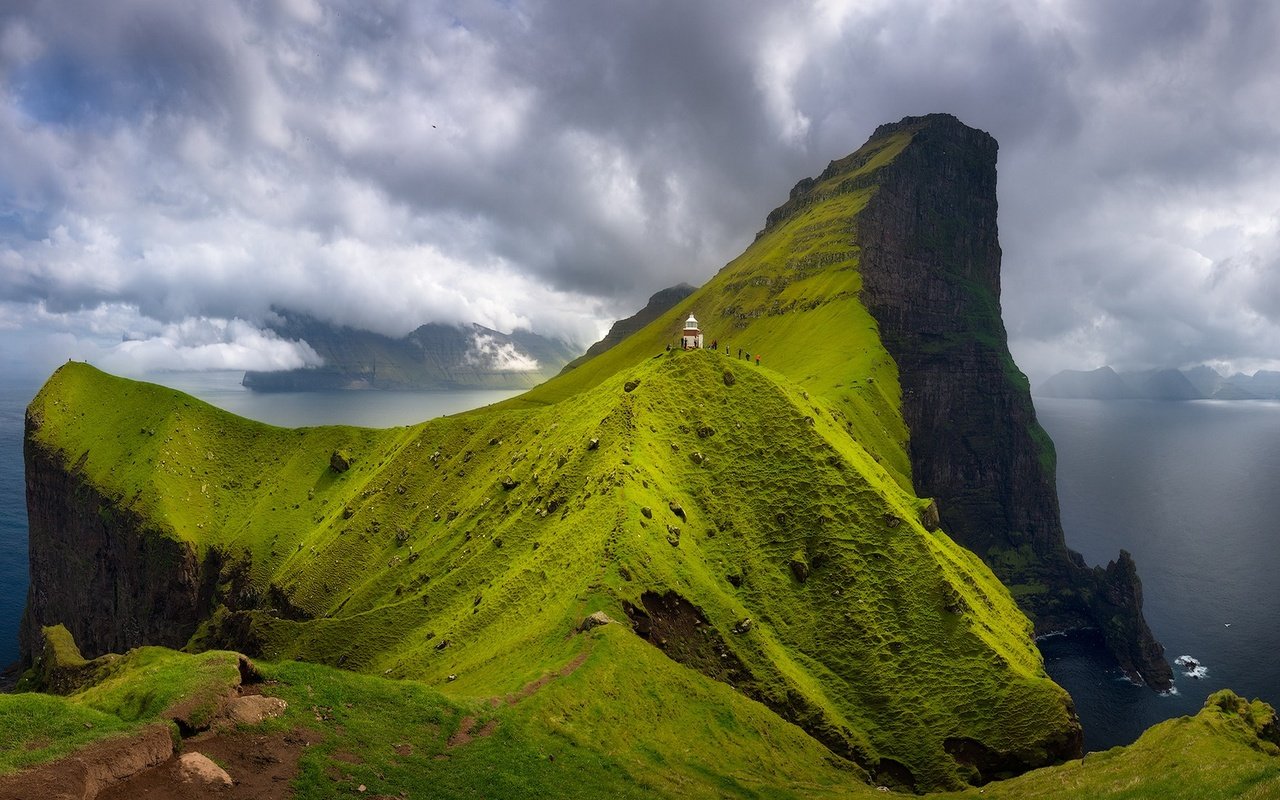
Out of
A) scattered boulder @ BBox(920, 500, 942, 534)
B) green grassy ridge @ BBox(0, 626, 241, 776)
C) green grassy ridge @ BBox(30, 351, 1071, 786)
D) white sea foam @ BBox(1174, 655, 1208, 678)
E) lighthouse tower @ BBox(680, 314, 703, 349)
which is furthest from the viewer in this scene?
white sea foam @ BBox(1174, 655, 1208, 678)

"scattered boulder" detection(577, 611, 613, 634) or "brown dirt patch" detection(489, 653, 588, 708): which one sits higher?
"scattered boulder" detection(577, 611, 613, 634)

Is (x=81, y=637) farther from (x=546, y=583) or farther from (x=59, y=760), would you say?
(x=59, y=760)

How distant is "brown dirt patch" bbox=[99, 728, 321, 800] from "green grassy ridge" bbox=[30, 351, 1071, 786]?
624 inches

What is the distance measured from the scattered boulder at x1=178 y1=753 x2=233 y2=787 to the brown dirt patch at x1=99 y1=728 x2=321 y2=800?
22cm

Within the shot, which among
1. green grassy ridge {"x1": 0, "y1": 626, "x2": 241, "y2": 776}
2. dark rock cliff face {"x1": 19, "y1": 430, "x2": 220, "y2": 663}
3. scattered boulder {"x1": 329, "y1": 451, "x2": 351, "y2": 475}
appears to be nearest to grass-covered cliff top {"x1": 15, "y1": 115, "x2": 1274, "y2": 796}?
dark rock cliff face {"x1": 19, "y1": 430, "x2": 220, "y2": 663}

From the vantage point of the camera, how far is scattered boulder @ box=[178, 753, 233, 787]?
27.0 metres

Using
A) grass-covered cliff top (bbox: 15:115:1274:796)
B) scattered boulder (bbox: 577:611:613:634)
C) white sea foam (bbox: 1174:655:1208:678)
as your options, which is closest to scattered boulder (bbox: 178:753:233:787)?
grass-covered cliff top (bbox: 15:115:1274:796)

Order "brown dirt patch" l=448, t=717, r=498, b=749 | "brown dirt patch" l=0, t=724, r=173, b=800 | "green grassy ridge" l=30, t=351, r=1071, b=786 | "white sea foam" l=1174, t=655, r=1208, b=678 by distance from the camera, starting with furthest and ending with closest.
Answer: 1. "white sea foam" l=1174, t=655, r=1208, b=678
2. "green grassy ridge" l=30, t=351, r=1071, b=786
3. "brown dirt patch" l=448, t=717, r=498, b=749
4. "brown dirt patch" l=0, t=724, r=173, b=800

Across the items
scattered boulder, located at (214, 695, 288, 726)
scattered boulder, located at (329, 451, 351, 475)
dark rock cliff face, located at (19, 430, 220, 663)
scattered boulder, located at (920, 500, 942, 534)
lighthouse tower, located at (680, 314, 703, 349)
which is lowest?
dark rock cliff face, located at (19, 430, 220, 663)

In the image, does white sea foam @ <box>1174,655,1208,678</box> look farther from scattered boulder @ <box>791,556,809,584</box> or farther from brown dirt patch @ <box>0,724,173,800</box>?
brown dirt patch @ <box>0,724,173,800</box>

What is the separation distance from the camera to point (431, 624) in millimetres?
72188

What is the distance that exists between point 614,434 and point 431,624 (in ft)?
99.8

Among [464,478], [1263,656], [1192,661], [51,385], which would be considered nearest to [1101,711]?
[1192,661]

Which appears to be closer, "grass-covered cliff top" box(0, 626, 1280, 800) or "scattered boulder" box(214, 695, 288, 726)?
"grass-covered cliff top" box(0, 626, 1280, 800)
